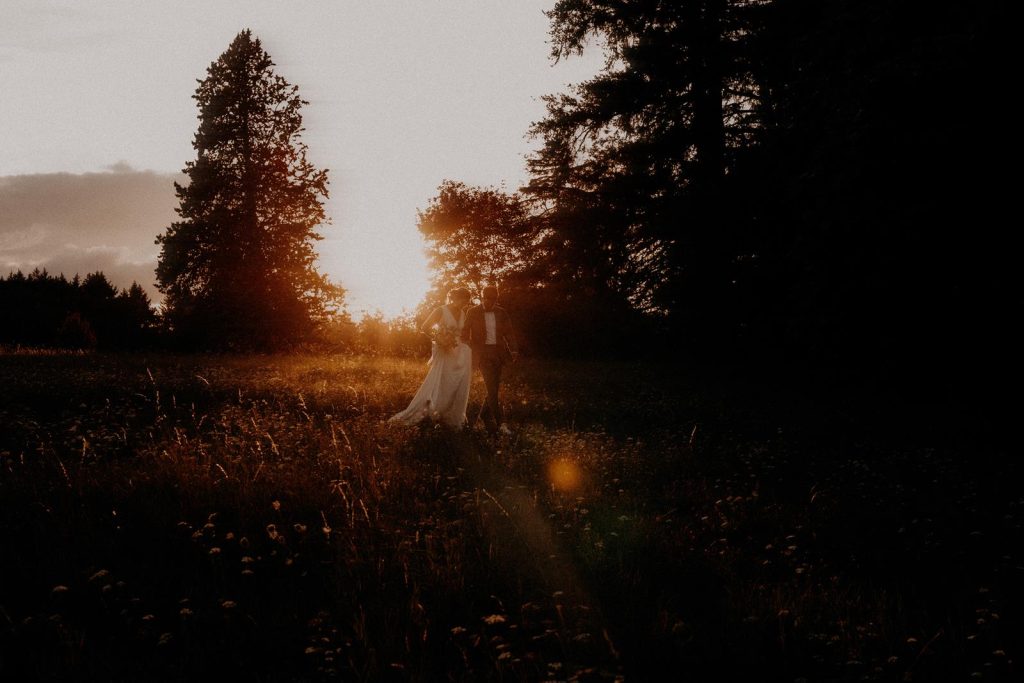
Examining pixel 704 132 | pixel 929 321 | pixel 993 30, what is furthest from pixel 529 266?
pixel 993 30

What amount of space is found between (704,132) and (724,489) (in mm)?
15367

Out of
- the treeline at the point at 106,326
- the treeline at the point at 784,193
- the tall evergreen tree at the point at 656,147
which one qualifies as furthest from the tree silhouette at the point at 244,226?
the tall evergreen tree at the point at 656,147

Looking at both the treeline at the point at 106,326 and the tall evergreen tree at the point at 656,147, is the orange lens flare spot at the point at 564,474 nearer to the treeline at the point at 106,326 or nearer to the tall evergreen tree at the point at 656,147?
the tall evergreen tree at the point at 656,147

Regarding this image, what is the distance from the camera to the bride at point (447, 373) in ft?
34.3

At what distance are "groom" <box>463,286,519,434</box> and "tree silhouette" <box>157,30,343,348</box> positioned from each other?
2107cm

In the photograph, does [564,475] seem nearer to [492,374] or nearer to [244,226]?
[492,374]

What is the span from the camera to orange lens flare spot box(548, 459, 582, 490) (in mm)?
6535

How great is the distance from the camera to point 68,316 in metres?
27.1

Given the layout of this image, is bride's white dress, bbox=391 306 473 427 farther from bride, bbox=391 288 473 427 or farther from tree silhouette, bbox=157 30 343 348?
tree silhouette, bbox=157 30 343 348

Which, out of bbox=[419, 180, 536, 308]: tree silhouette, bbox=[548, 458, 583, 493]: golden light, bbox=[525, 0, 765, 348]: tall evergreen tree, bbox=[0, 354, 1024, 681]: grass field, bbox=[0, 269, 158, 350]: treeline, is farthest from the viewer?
bbox=[419, 180, 536, 308]: tree silhouette

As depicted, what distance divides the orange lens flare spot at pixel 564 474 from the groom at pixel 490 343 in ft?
9.34

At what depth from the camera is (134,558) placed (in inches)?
177

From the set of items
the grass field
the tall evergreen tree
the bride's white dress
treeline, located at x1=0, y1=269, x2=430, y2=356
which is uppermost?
the tall evergreen tree

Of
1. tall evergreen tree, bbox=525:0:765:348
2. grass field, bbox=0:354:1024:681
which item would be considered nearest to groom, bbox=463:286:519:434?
grass field, bbox=0:354:1024:681
